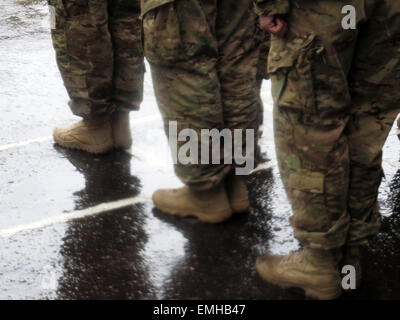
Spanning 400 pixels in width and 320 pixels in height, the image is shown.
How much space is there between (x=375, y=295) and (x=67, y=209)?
163 cm

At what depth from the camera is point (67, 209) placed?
10.2ft

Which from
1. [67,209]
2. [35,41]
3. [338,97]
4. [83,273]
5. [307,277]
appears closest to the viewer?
[338,97]

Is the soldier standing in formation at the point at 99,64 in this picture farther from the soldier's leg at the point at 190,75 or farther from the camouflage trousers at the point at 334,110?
the camouflage trousers at the point at 334,110

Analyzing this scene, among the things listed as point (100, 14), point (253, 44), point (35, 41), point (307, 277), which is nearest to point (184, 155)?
point (253, 44)

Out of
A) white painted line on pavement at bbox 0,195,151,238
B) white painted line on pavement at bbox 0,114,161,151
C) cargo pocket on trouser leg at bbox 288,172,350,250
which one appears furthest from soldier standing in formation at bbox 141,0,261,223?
white painted line on pavement at bbox 0,114,161,151

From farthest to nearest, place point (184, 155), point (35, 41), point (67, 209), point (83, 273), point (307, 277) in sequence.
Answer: point (35, 41) → point (67, 209) → point (184, 155) → point (83, 273) → point (307, 277)

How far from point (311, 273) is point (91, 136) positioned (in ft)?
5.92

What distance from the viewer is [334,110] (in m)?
2.07

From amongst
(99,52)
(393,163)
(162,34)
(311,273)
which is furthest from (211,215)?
(393,163)

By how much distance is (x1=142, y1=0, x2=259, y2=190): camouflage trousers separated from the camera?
8.17ft

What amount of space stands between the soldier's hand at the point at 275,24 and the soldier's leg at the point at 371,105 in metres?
0.28

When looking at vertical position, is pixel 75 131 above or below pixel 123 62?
below

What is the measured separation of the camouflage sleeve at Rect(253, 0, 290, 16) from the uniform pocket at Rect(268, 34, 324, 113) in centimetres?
12
